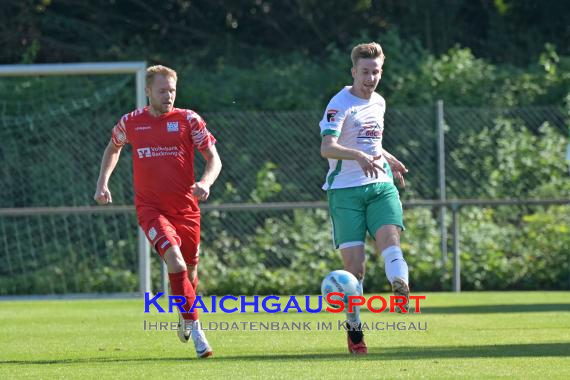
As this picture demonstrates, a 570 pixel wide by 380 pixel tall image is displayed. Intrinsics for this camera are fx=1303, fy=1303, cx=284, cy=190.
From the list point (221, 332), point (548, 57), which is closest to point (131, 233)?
point (221, 332)

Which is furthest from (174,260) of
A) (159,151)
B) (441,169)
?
(441,169)

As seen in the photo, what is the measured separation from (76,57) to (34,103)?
10.7 ft

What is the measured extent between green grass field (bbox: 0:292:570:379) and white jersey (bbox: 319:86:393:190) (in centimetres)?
114

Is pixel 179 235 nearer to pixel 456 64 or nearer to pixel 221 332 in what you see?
pixel 221 332

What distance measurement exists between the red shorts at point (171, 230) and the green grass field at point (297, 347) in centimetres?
70

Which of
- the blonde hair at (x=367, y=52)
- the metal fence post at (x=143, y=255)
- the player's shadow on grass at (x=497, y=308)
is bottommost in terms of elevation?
the player's shadow on grass at (x=497, y=308)

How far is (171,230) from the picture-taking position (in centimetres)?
871

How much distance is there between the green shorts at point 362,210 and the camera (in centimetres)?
846

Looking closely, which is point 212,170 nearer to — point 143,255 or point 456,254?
point 143,255

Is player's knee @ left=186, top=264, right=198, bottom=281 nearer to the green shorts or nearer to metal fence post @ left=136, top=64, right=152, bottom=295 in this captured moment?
the green shorts

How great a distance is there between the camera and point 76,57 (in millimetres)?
19203

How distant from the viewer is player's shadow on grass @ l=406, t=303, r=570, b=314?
12.2 metres

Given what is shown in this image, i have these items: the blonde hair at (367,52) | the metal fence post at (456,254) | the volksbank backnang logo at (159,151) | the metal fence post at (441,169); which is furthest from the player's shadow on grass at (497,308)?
the blonde hair at (367,52)

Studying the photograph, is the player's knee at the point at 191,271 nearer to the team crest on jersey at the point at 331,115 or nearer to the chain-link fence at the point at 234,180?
the team crest on jersey at the point at 331,115
